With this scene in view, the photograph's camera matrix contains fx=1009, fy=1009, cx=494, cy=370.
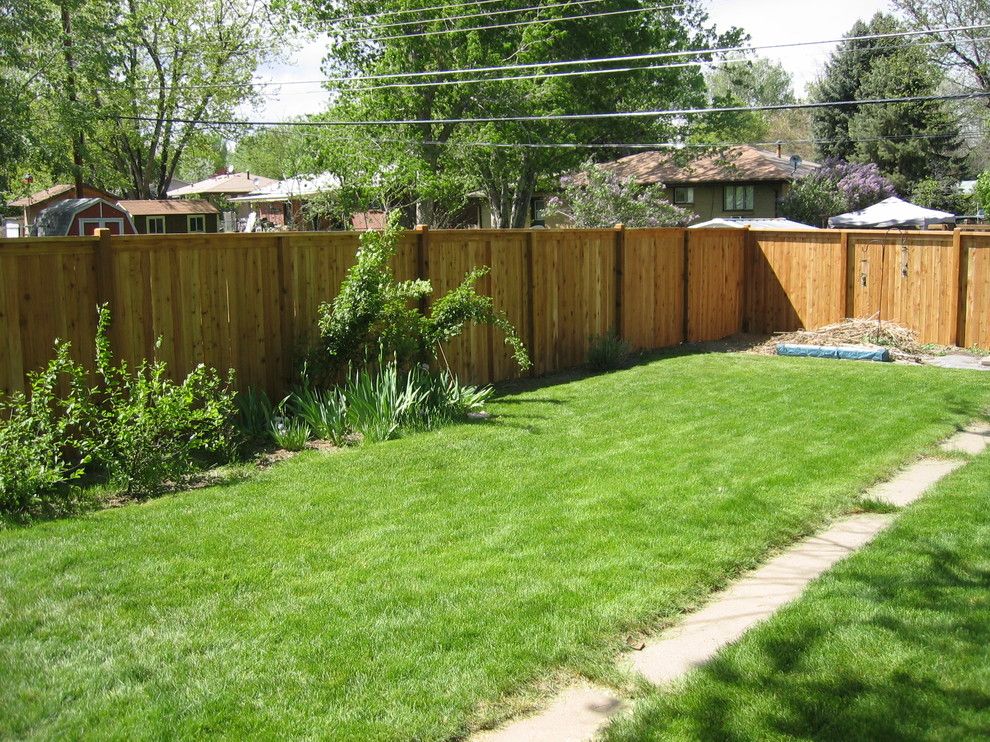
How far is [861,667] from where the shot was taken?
4367 mm

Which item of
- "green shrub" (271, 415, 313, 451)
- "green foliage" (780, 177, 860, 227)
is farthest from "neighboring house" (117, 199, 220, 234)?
"green shrub" (271, 415, 313, 451)

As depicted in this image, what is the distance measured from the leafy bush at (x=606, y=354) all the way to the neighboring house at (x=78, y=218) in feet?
61.4

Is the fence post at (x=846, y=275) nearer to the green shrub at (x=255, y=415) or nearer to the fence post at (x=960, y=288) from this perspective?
the fence post at (x=960, y=288)

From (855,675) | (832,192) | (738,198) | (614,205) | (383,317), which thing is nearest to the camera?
(855,675)

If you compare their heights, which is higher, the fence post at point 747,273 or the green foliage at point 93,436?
the fence post at point 747,273

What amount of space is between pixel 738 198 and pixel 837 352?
26.4 m

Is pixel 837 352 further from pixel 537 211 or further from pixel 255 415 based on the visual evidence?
pixel 537 211

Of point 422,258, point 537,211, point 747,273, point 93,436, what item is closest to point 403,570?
point 93,436

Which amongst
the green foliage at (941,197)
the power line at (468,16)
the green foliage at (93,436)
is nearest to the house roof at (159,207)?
the power line at (468,16)

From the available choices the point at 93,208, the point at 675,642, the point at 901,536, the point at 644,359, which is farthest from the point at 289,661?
the point at 93,208

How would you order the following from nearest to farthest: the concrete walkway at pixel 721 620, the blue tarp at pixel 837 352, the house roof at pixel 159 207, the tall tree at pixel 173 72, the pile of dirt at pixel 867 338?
1. the concrete walkway at pixel 721 620
2. the blue tarp at pixel 837 352
3. the pile of dirt at pixel 867 338
4. the tall tree at pixel 173 72
5. the house roof at pixel 159 207

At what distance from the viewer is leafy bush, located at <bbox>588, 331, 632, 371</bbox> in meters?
13.6

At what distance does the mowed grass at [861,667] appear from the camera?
12.8 feet

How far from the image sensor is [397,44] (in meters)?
26.7
